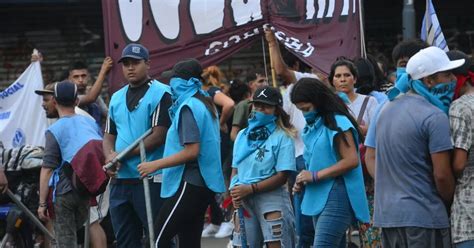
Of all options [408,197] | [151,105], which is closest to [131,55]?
[151,105]

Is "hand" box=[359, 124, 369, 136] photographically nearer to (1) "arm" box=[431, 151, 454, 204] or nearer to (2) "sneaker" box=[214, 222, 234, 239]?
(1) "arm" box=[431, 151, 454, 204]

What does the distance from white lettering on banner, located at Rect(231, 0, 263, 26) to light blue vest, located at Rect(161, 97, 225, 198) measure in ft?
6.27

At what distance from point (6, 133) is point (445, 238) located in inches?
271

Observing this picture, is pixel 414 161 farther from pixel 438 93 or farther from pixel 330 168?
pixel 330 168

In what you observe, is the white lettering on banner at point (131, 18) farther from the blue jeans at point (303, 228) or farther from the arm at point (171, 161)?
the blue jeans at point (303, 228)

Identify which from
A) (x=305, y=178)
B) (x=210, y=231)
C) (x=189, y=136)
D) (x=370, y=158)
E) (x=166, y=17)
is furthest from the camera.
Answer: (x=210, y=231)

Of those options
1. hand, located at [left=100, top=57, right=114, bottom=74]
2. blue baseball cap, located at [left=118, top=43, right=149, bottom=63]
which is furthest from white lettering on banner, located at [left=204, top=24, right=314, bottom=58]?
blue baseball cap, located at [left=118, top=43, right=149, bottom=63]

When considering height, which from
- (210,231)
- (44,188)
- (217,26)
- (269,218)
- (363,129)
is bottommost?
(210,231)

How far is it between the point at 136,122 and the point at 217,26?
1.94m

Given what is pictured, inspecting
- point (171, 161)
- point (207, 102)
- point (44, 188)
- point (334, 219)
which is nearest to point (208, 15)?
point (207, 102)

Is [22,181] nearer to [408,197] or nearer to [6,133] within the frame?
[6,133]

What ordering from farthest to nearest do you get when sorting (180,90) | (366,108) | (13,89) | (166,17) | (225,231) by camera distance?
(225,231) → (13,89) → (166,17) → (366,108) → (180,90)

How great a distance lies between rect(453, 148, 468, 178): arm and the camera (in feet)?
22.1

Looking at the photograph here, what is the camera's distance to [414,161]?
269 inches
